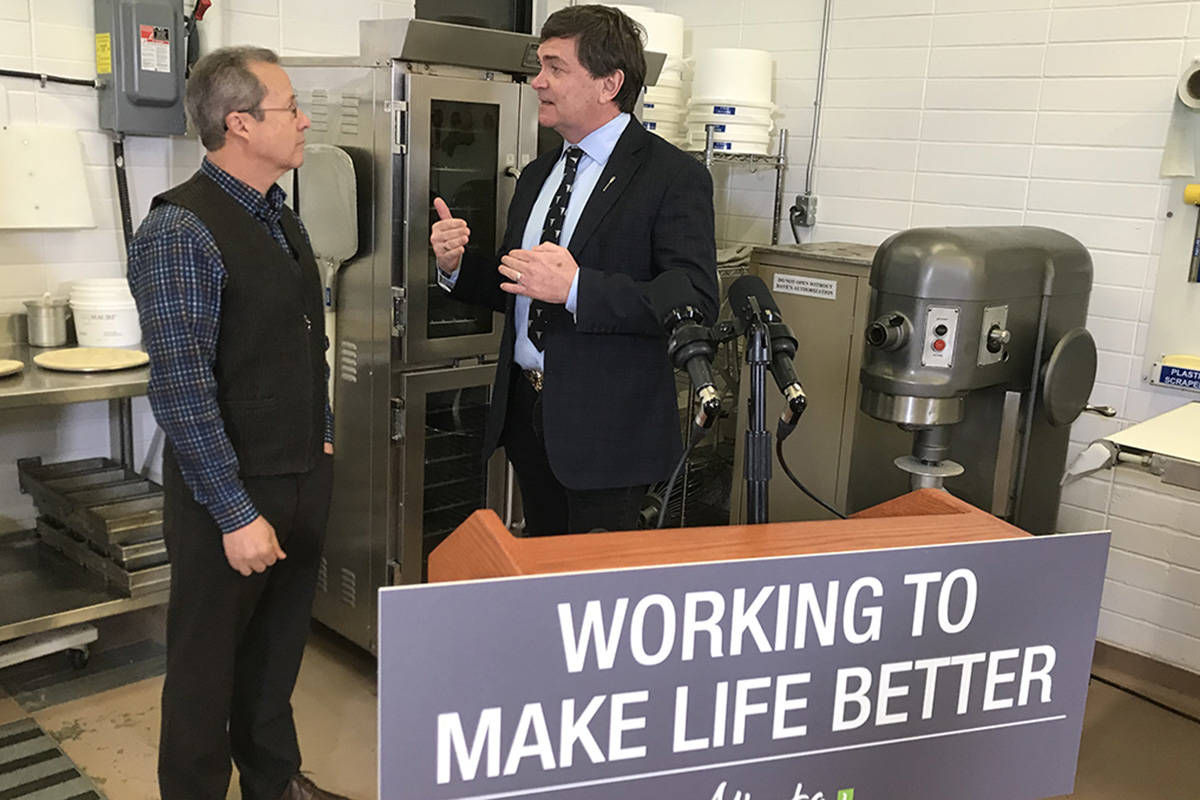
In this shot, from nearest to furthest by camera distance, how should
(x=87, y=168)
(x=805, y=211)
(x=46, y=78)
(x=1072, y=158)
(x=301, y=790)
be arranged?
(x=301, y=790) < (x=46, y=78) < (x=87, y=168) < (x=1072, y=158) < (x=805, y=211)

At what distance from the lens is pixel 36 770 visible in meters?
2.55

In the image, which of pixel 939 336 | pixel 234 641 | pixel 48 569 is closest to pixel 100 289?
pixel 48 569

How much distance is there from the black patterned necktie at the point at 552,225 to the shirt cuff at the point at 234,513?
68cm

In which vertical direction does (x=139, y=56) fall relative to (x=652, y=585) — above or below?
above

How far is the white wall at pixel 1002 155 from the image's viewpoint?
3066 millimetres

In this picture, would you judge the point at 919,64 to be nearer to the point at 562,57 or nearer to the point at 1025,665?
the point at 562,57

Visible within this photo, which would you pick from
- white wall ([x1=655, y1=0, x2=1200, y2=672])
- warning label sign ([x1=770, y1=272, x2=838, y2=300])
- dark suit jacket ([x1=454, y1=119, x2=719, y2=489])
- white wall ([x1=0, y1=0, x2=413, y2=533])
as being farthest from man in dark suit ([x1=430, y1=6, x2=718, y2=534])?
white wall ([x1=655, y1=0, x2=1200, y2=672])

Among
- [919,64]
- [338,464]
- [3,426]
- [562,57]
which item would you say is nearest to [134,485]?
[3,426]

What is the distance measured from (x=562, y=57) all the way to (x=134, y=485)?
1964mm

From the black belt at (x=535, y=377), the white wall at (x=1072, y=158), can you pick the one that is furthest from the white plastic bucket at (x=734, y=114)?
the black belt at (x=535, y=377)

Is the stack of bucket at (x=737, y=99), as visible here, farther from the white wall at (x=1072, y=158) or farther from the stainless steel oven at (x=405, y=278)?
the stainless steel oven at (x=405, y=278)

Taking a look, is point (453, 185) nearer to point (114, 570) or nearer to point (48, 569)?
point (114, 570)

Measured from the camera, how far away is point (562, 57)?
2162 millimetres

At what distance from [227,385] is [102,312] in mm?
1298
